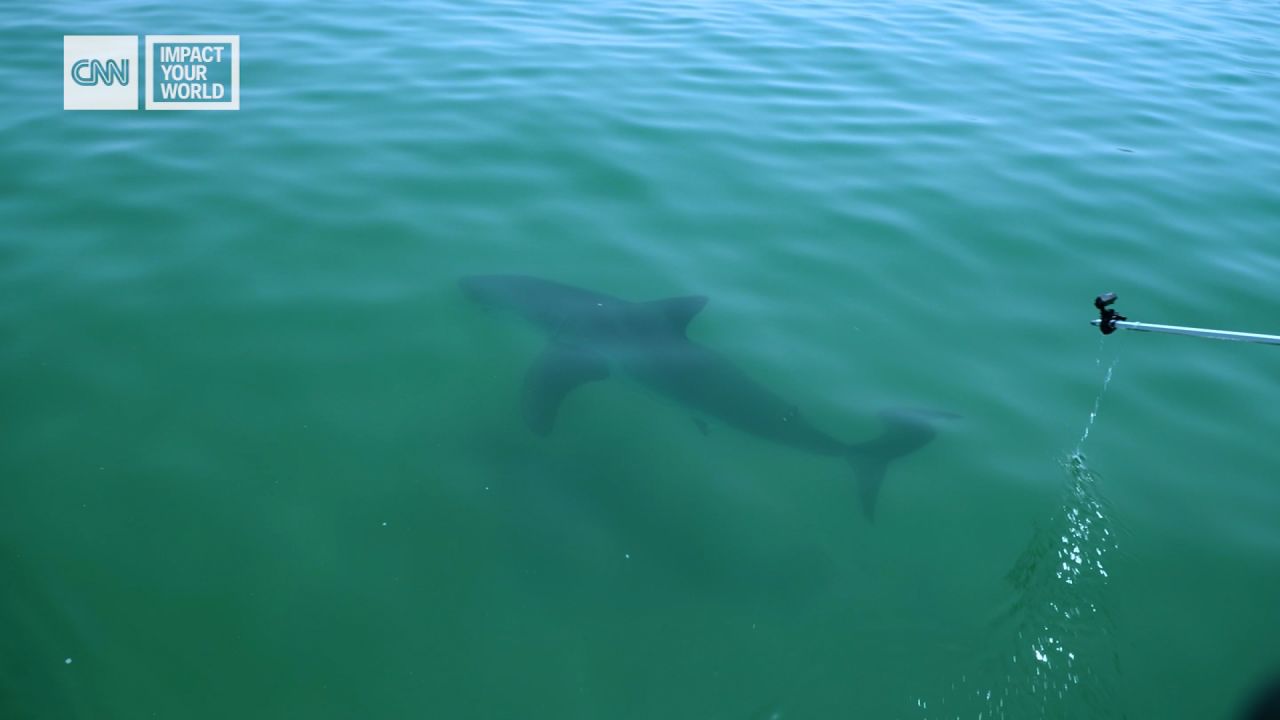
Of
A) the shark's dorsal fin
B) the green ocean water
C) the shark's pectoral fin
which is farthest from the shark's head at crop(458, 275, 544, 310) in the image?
the shark's dorsal fin

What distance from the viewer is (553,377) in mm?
7684

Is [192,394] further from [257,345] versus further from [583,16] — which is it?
[583,16]

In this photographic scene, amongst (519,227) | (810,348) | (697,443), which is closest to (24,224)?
(519,227)

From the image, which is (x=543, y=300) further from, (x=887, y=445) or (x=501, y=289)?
(x=887, y=445)

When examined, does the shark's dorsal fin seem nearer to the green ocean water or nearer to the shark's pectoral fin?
the green ocean water

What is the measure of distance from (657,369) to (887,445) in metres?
2.13

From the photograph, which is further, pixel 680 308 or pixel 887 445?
pixel 680 308

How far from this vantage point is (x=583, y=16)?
17188 millimetres

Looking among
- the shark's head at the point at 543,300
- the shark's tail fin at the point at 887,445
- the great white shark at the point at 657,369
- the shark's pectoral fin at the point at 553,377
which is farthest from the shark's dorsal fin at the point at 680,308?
the shark's tail fin at the point at 887,445

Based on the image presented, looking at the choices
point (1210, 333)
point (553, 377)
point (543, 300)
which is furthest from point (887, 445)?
point (543, 300)

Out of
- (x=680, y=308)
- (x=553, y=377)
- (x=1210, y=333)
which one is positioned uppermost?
(x=1210, y=333)

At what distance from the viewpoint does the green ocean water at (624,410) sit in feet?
17.3

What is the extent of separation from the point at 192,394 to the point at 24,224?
3866 mm

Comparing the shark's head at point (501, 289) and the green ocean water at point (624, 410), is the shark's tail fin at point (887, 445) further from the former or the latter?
the shark's head at point (501, 289)
